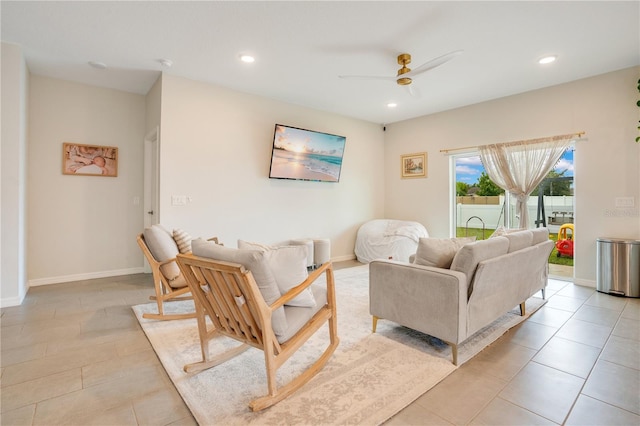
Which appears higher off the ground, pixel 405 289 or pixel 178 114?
pixel 178 114

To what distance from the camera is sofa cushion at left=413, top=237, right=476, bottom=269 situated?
2.33m

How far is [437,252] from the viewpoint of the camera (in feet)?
7.70

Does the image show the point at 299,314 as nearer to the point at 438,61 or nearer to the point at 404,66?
the point at 438,61

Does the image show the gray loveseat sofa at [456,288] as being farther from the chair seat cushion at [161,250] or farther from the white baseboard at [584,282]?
the white baseboard at [584,282]

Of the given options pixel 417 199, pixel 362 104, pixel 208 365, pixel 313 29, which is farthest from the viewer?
pixel 417 199

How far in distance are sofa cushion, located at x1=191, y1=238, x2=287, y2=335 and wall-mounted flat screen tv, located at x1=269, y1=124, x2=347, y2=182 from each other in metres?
3.25

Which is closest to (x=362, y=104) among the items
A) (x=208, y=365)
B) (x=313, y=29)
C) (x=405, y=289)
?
(x=313, y=29)

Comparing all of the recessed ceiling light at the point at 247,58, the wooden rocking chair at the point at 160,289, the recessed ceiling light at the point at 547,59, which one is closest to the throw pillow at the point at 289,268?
the wooden rocking chair at the point at 160,289

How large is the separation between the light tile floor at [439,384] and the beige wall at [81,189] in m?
1.31

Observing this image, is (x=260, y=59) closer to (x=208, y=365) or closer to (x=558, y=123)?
(x=208, y=365)

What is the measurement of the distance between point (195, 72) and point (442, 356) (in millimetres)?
4121

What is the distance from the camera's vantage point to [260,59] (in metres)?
3.56

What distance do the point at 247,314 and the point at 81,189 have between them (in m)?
4.11

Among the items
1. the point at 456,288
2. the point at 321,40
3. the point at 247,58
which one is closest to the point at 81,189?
the point at 247,58
